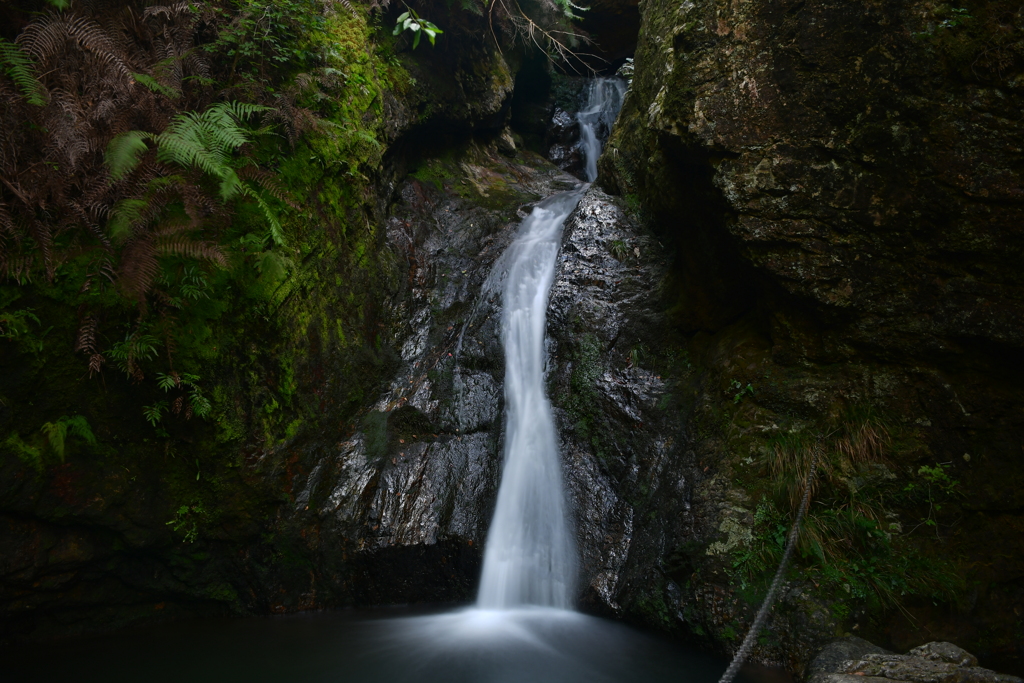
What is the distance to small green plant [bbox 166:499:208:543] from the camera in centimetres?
434

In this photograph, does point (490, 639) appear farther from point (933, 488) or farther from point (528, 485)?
point (933, 488)

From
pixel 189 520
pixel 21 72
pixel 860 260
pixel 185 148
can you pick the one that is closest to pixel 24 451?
pixel 189 520

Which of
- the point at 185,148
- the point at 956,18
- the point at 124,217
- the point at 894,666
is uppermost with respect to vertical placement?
the point at 956,18

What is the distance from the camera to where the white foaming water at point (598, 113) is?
12.7 metres

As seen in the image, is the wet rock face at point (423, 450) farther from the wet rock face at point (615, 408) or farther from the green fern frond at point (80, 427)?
the green fern frond at point (80, 427)

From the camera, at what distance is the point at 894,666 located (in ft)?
8.84

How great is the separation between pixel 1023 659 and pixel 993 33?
4136 mm

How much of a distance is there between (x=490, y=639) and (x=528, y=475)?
1.52 m

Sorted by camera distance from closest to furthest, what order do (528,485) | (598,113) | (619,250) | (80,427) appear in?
(80,427)
(528,485)
(619,250)
(598,113)

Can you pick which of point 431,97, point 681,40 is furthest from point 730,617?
point 431,97

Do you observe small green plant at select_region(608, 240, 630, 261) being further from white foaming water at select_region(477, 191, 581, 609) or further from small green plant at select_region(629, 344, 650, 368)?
small green plant at select_region(629, 344, 650, 368)

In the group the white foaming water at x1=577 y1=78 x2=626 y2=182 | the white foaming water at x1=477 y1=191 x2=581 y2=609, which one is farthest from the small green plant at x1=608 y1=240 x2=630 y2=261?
the white foaming water at x1=577 y1=78 x2=626 y2=182

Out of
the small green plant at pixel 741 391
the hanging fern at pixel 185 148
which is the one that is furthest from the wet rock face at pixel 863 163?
the hanging fern at pixel 185 148

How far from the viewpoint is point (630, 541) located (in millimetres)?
4328
